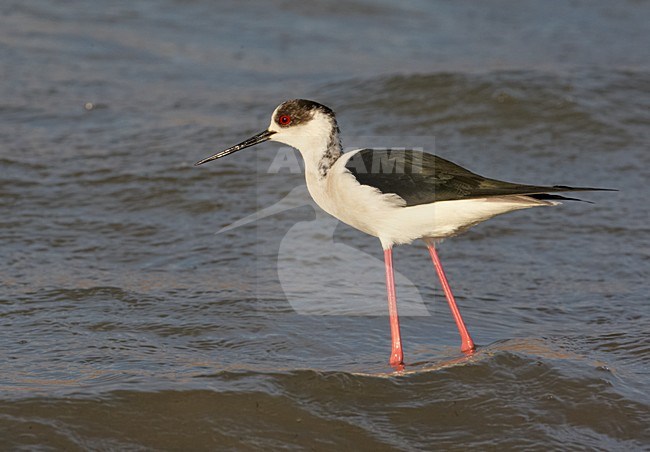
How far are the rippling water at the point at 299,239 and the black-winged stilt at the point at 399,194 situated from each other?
59 centimetres

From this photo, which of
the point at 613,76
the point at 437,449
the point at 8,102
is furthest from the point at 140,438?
the point at 613,76

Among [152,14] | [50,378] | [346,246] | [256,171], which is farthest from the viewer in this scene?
[152,14]

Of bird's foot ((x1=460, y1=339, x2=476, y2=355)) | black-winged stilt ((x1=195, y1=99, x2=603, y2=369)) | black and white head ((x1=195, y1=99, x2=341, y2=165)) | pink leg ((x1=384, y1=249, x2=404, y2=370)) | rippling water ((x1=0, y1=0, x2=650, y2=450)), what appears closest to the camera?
rippling water ((x1=0, y1=0, x2=650, y2=450))

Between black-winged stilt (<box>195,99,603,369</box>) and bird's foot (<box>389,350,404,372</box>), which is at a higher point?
black-winged stilt (<box>195,99,603,369</box>)

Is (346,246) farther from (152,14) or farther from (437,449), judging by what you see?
(152,14)

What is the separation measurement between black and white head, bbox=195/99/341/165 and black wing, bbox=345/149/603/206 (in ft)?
0.92

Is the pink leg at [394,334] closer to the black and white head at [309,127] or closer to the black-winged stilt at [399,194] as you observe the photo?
the black-winged stilt at [399,194]

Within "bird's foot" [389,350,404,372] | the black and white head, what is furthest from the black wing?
"bird's foot" [389,350,404,372]

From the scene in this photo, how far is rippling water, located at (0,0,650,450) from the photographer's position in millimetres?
4883

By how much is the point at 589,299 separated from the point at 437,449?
2.15 metres

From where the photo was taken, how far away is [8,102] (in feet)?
31.6

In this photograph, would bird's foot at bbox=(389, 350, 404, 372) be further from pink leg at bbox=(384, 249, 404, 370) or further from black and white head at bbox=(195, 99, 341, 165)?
black and white head at bbox=(195, 99, 341, 165)

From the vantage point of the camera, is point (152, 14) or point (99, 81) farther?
point (152, 14)

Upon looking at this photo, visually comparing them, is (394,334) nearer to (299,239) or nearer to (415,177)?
(415,177)
